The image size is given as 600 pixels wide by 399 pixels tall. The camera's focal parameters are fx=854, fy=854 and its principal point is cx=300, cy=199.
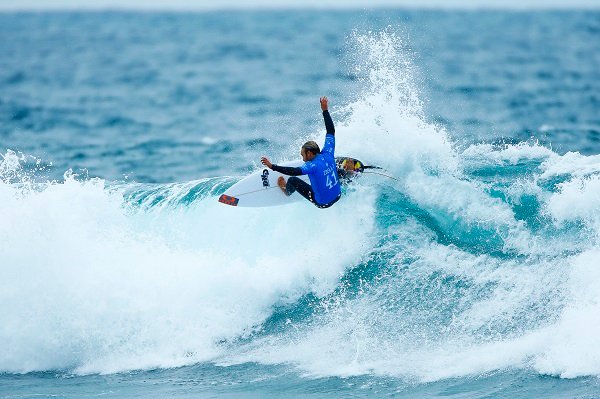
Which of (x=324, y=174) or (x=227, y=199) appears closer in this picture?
(x=324, y=174)

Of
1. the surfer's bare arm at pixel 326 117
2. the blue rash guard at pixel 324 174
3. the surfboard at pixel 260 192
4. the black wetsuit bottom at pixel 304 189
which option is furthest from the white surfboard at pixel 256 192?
the surfer's bare arm at pixel 326 117

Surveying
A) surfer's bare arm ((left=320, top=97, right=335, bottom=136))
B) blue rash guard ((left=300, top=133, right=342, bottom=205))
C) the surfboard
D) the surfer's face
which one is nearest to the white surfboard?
the surfboard

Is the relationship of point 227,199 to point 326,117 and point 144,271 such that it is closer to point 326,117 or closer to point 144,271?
point 144,271

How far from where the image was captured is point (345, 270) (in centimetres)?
1263

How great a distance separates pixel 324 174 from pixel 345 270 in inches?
68.9

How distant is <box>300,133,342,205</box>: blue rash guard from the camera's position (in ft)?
37.7

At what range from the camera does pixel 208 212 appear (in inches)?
547

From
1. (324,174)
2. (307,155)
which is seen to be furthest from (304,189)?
(307,155)

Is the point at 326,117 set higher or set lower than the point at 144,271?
higher

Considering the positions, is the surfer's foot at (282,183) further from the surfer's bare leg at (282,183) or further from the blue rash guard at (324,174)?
the blue rash guard at (324,174)

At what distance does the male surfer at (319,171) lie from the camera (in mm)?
11484

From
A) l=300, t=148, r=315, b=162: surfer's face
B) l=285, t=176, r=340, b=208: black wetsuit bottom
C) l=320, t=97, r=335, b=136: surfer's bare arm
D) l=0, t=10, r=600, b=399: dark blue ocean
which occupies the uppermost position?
l=320, t=97, r=335, b=136: surfer's bare arm

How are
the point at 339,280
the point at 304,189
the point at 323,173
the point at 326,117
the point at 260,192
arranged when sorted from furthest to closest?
the point at 260,192 < the point at 339,280 < the point at 304,189 < the point at 323,173 < the point at 326,117

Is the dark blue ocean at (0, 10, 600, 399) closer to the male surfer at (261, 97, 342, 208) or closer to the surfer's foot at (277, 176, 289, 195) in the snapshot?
the surfer's foot at (277, 176, 289, 195)
